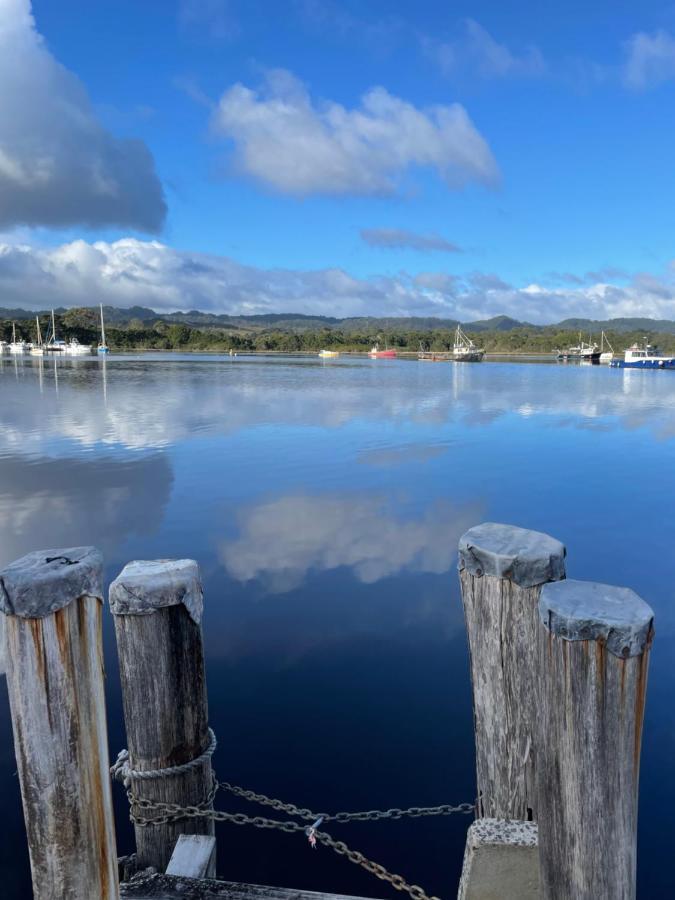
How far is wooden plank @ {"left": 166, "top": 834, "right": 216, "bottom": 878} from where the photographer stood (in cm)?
322

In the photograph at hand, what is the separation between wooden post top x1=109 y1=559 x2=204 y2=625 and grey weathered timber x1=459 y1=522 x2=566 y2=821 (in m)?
1.31

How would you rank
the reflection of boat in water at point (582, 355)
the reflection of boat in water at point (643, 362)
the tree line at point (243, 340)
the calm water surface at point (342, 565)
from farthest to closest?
the tree line at point (243, 340)
the reflection of boat in water at point (582, 355)
the reflection of boat in water at point (643, 362)
the calm water surface at point (342, 565)

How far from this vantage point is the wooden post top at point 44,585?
85.4 inches

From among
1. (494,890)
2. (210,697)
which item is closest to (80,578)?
(494,890)

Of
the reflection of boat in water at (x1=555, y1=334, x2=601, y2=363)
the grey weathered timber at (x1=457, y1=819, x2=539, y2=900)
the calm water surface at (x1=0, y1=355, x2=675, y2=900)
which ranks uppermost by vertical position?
the reflection of boat in water at (x1=555, y1=334, x2=601, y2=363)

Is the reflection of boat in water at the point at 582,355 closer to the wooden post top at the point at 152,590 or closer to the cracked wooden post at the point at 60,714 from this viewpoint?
the wooden post top at the point at 152,590

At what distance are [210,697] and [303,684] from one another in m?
0.85

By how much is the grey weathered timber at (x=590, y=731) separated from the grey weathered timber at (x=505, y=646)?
1.28ft

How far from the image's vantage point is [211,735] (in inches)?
138

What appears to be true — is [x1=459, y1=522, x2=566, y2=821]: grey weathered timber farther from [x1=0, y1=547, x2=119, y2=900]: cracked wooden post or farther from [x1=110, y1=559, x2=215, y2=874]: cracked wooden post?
[x1=0, y1=547, x2=119, y2=900]: cracked wooden post

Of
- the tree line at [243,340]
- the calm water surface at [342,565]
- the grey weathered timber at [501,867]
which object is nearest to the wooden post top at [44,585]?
the grey weathered timber at [501,867]

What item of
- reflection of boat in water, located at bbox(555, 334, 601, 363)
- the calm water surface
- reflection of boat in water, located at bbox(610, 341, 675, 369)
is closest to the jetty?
the calm water surface

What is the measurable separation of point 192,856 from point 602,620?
2.51m

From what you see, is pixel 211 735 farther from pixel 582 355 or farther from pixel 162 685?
pixel 582 355
